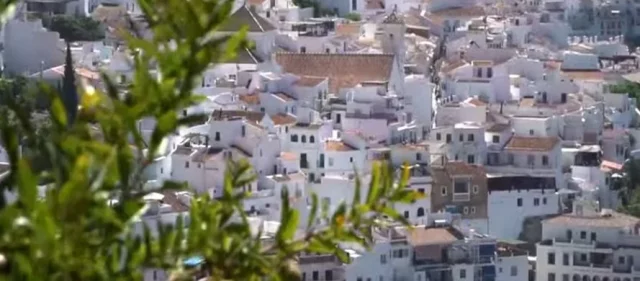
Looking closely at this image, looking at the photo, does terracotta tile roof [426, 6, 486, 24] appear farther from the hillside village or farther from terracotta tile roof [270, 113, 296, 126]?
terracotta tile roof [270, 113, 296, 126]

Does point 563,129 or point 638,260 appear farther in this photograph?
point 563,129

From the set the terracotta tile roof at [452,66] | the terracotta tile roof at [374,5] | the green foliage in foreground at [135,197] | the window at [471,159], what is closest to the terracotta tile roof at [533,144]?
the window at [471,159]

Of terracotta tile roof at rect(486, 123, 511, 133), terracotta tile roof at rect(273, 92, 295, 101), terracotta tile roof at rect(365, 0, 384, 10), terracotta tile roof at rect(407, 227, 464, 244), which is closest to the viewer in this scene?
terracotta tile roof at rect(407, 227, 464, 244)

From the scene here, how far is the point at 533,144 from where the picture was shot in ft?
67.2

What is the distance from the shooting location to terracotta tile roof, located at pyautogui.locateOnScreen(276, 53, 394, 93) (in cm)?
2366

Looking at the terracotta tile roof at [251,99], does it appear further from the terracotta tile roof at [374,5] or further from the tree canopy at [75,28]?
the terracotta tile roof at [374,5]

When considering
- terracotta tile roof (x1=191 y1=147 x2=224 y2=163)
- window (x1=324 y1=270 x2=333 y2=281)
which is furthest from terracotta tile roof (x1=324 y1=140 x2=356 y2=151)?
window (x1=324 y1=270 x2=333 y2=281)

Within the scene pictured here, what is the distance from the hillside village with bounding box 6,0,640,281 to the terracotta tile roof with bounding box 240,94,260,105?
0.07 ft

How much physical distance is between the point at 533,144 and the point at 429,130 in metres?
1.70

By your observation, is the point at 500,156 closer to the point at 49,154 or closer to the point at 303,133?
the point at 303,133

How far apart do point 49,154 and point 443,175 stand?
16.8 meters

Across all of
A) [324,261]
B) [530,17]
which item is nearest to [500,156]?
[324,261]

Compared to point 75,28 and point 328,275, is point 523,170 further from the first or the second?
point 75,28

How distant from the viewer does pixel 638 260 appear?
55.5 ft
